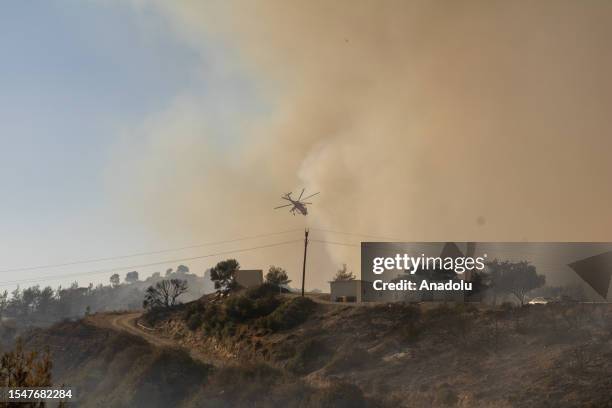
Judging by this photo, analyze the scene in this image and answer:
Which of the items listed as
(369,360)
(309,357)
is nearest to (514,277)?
(369,360)

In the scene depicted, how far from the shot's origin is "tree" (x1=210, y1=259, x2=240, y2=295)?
89.4 metres

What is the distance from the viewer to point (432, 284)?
6769 centimetres

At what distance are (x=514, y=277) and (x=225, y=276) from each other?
158ft

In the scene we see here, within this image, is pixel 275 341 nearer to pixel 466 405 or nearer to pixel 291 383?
pixel 291 383

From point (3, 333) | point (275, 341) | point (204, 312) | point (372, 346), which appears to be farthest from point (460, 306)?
point (3, 333)

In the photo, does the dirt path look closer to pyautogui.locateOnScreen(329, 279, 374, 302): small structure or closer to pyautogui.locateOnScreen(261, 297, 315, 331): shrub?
pyautogui.locateOnScreen(261, 297, 315, 331): shrub

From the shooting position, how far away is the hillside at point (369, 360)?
30641 mm

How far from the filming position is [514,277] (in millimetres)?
67062

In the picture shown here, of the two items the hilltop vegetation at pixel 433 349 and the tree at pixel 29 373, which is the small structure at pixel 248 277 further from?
the tree at pixel 29 373

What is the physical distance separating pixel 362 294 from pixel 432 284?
30.1 feet

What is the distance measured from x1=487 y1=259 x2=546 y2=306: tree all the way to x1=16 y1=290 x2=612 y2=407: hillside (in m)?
18.6

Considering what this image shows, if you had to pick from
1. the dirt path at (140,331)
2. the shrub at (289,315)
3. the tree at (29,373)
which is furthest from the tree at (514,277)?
the tree at (29,373)

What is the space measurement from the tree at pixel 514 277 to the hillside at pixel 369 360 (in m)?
18.6

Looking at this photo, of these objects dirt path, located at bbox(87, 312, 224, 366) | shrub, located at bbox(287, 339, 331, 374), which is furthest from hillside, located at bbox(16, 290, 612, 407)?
dirt path, located at bbox(87, 312, 224, 366)
